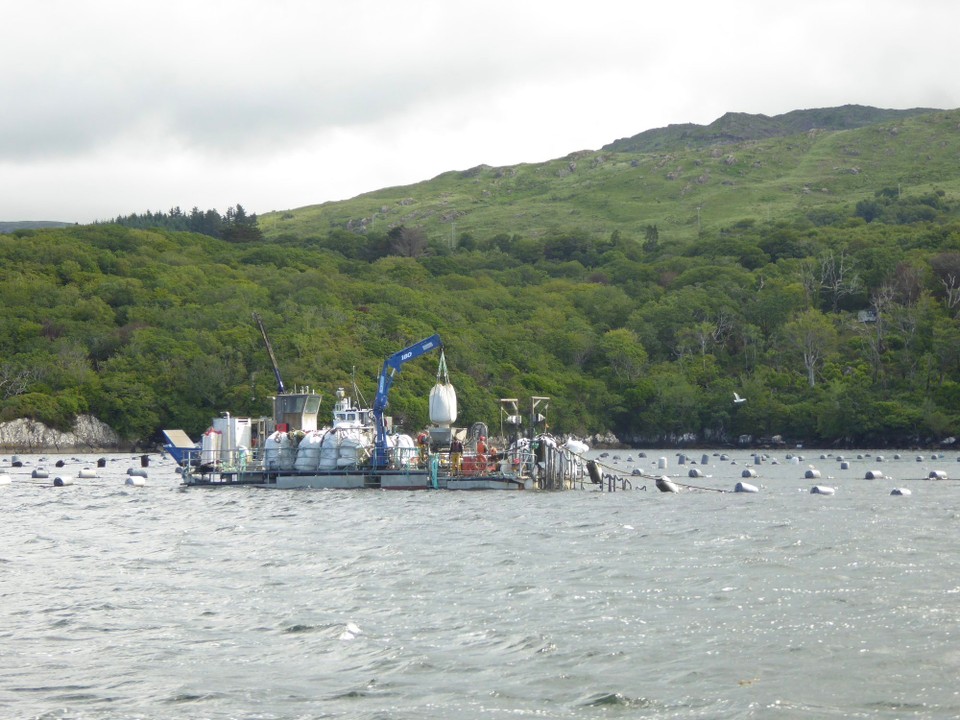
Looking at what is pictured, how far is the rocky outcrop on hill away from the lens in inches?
5399

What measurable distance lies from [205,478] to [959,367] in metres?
109

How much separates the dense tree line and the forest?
30cm

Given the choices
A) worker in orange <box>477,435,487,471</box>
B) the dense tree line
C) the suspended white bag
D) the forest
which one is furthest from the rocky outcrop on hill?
worker in orange <box>477,435,487,471</box>

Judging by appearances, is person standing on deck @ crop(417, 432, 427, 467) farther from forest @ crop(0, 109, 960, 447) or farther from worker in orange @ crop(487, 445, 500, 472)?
forest @ crop(0, 109, 960, 447)

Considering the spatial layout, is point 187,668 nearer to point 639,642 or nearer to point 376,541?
point 639,642

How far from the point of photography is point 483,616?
25.9 m

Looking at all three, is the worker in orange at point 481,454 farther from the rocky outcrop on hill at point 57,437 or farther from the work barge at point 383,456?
the rocky outcrop on hill at point 57,437

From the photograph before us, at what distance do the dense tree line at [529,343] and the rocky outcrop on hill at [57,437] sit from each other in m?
1.50

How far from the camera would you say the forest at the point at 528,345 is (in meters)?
143

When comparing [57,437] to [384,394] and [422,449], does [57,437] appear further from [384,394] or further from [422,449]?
[422,449]

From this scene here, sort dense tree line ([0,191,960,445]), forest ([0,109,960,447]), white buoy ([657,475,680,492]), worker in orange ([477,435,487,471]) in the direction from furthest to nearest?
dense tree line ([0,191,960,445]), forest ([0,109,960,447]), white buoy ([657,475,680,492]), worker in orange ([477,435,487,471])

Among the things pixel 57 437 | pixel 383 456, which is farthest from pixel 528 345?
pixel 383 456

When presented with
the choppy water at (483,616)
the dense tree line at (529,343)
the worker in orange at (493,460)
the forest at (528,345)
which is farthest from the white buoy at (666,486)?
the forest at (528,345)

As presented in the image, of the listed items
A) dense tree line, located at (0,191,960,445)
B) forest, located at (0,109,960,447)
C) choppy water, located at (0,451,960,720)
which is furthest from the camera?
dense tree line, located at (0,191,960,445)
